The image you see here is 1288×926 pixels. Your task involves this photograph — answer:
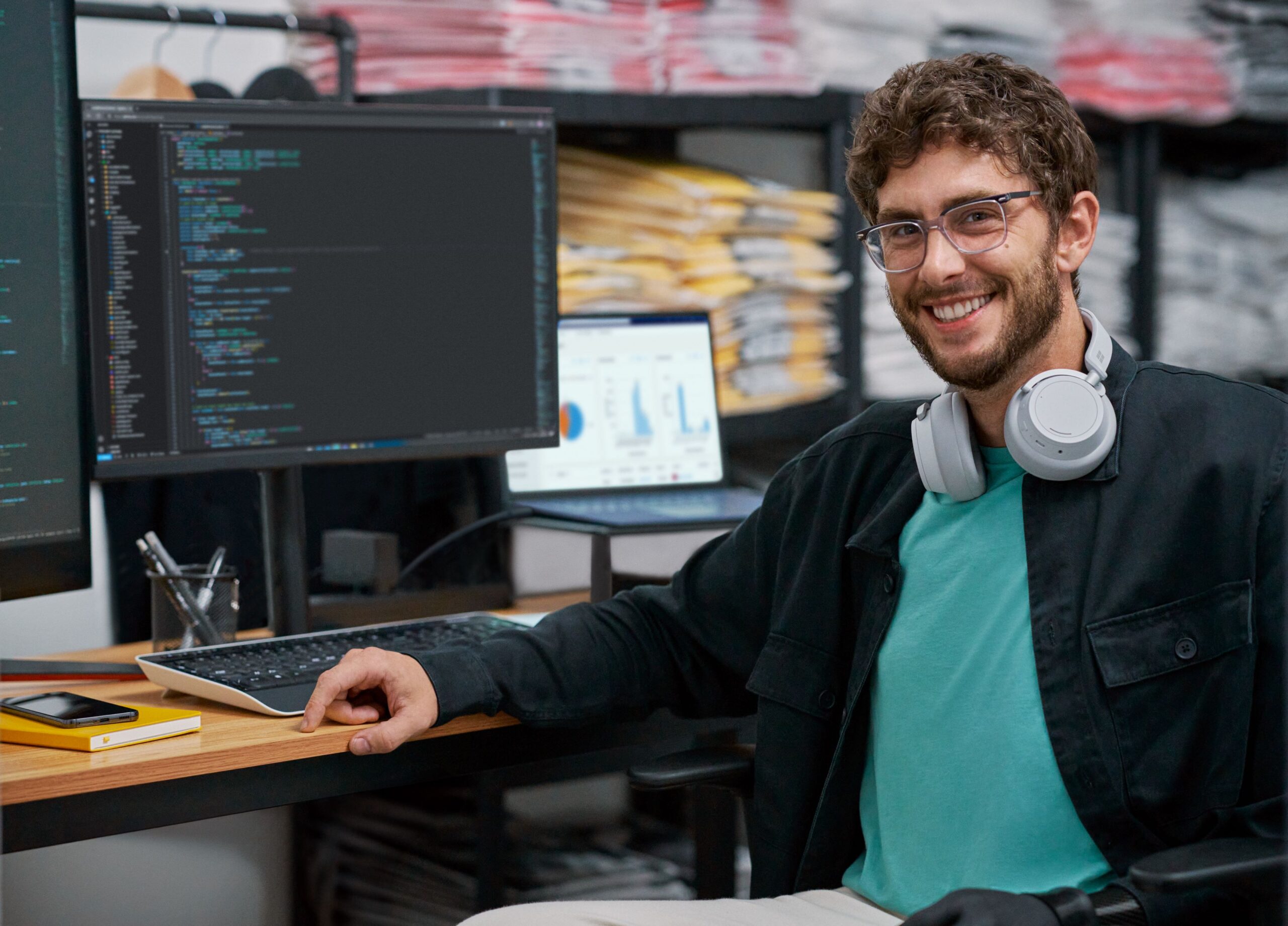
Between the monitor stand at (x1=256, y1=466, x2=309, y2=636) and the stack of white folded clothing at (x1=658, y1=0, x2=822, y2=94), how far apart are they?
93cm

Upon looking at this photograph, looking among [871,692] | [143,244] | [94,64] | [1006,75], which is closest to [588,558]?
[871,692]

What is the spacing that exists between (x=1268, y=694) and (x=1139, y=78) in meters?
1.78

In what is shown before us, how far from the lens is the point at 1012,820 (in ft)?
3.91

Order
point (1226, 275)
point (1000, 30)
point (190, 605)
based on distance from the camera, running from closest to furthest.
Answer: point (190, 605)
point (1000, 30)
point (1226, 275)

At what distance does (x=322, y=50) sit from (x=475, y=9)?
246 mm

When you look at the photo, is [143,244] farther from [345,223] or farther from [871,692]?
[871,692]

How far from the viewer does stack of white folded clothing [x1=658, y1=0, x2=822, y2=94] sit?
84.7 inches

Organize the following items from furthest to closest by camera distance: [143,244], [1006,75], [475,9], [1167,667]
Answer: [475,9], [143,244], [1006,75], [1167,667]

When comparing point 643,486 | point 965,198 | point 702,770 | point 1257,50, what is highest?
point 1257,50

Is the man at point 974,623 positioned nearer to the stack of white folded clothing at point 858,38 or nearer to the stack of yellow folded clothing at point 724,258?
the stack of yellow folded clothing at point 724,258

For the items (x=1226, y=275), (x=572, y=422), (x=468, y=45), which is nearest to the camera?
(x=572, y=422)

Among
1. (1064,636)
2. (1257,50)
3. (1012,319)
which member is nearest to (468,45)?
(1012,319)

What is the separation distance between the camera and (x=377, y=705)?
1.31 m

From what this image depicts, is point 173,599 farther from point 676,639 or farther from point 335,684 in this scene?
point 676,639
